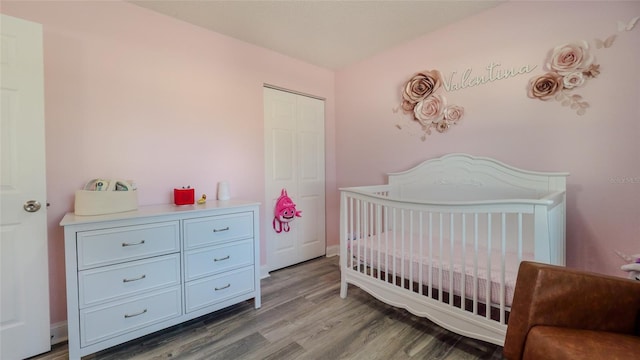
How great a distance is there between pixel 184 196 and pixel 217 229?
15.9 inches

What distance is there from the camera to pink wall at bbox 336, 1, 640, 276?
152 centimetres

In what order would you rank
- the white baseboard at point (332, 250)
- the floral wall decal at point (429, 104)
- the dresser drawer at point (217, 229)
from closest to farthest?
the dresser drawer at point (217, 229) < the floral wall decal at point (429, 104) < the white baseboard at point (332, 250)

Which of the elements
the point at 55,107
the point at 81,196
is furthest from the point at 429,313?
the point at 55,107

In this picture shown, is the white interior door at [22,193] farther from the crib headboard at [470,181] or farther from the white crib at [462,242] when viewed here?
the crib headboard at [470,181]

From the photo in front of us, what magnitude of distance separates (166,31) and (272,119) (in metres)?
1.10

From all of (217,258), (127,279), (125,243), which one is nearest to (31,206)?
(125,243)

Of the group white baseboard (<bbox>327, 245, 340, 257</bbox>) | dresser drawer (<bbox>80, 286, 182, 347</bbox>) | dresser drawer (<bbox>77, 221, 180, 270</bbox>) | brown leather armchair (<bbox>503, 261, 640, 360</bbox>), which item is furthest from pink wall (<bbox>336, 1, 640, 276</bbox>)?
dresser drawer (<bbox>80, 286, 182, 347</bbox>)

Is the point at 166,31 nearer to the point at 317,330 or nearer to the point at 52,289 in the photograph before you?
the point at 52,289

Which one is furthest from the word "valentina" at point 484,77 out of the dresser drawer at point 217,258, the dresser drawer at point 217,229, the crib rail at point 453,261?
the dresser drawer at point 217,258

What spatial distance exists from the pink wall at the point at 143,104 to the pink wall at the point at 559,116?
1.55 metres

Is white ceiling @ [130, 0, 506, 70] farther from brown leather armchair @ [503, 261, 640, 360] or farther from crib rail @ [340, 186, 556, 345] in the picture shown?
brown leather armchair @ [503, 261, 640, 360]

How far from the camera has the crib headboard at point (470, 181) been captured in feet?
5.78

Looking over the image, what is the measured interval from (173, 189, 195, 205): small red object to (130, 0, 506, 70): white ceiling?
4.44ft

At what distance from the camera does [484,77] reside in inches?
80.4
